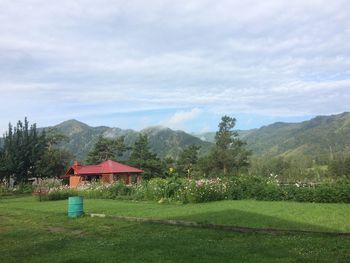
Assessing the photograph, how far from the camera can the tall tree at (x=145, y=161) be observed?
5200cm

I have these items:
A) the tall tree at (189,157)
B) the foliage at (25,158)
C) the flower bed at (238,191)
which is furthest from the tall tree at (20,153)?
the flower bed at (238,191)

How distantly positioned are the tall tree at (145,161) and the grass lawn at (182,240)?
35832mm

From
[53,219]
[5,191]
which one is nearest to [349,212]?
[53,219]

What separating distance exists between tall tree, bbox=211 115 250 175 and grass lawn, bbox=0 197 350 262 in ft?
121

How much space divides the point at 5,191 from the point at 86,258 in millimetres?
34206

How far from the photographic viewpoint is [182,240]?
1037cm

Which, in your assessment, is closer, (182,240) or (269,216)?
(182,240)

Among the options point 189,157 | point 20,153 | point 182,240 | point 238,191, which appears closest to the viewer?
point 182,240

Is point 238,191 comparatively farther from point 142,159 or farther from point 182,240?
point 142,159

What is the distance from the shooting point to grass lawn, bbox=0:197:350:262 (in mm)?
8445

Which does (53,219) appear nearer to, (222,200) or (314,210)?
(222,200)

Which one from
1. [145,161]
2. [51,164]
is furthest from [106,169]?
[51,164]

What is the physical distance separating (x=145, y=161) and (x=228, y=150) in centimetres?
1084

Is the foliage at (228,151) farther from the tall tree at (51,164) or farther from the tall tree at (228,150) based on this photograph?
the tall tree at (51,164)
